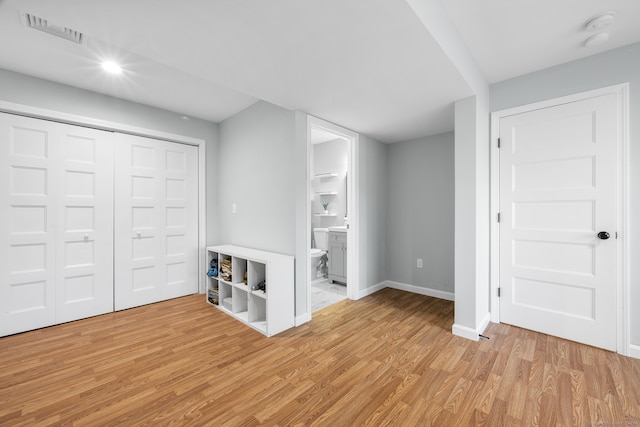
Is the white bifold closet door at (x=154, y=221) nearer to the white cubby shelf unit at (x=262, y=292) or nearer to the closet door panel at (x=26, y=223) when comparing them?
the closet door panel at (x=26, y=223)

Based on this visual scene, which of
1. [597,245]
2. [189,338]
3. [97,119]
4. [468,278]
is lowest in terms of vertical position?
[189,338]

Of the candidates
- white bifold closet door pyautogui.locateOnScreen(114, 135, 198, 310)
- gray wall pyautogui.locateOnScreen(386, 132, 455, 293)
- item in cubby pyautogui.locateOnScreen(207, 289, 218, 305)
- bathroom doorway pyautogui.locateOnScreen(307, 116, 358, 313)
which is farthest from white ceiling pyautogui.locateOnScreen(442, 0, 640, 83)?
item in cubby pyautogui.locateOnScreen(207, 289, 218, 305)

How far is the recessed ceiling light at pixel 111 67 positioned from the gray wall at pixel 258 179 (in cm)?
130

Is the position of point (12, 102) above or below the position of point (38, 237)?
above

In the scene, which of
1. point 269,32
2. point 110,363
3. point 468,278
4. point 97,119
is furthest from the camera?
point 97,119

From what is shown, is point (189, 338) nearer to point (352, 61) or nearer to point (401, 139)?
point (352, 61)

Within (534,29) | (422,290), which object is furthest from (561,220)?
(422,290)

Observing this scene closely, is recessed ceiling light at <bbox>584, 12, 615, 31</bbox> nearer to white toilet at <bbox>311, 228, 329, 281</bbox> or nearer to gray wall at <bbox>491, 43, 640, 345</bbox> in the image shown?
gray wall at <bbox>491, 43, 640, 345</bbox>

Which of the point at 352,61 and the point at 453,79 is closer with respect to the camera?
the point at 352,61

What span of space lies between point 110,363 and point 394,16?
9.87ft

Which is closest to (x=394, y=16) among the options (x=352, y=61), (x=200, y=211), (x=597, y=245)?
(x=352, y=61)

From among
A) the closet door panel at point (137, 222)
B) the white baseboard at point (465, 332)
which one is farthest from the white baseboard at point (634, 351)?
the closet door panel at point (137, 222)

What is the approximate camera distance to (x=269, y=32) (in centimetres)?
153

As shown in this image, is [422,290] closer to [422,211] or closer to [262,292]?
[422,211]
